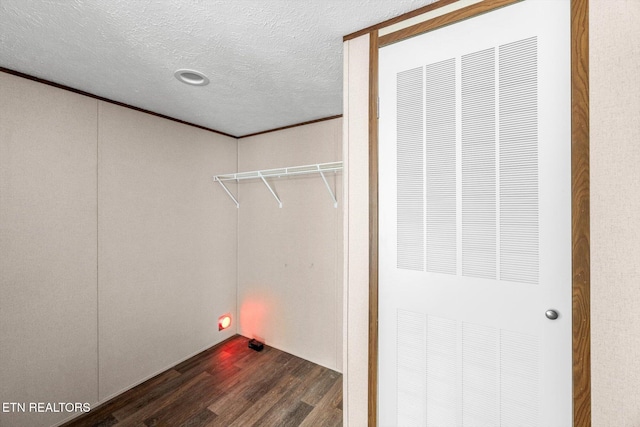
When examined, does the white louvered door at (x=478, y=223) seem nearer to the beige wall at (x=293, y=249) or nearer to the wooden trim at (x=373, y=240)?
the wooden trim at (x=373, y=240)

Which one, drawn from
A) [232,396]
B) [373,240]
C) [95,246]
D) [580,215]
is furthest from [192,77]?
[232,396]

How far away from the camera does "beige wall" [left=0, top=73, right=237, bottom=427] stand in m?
1.68

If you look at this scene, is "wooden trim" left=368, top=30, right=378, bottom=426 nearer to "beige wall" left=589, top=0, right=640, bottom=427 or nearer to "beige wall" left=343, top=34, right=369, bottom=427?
"beige wall" left=343, top=34, right=369, bottom=427

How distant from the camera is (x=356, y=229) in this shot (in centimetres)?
133

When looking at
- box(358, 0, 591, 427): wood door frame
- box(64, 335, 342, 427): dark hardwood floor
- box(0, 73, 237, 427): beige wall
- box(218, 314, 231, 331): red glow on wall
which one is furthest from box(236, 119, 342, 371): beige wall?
box(358, 0, 591, 427): wood door frame

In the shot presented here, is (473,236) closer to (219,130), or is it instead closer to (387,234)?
(387,234)

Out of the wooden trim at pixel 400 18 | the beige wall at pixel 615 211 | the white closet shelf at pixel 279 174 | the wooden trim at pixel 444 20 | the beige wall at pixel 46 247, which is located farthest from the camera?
the white closet shelf at pixel 279 174

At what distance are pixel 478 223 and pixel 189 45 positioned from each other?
1.62 m

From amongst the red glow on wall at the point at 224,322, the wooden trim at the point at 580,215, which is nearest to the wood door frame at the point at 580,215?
the wooden trim at the point at 580,215

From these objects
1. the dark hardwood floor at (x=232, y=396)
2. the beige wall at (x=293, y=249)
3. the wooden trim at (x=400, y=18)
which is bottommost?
the dark hardwood floor at (x=232, y=396)

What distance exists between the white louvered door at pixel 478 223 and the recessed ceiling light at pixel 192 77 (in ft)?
3.84

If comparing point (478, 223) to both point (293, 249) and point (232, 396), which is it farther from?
point (232, 396)

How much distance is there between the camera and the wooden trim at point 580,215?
865mm

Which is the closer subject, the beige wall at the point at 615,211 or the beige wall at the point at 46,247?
the beige wall at the point at 615,211
